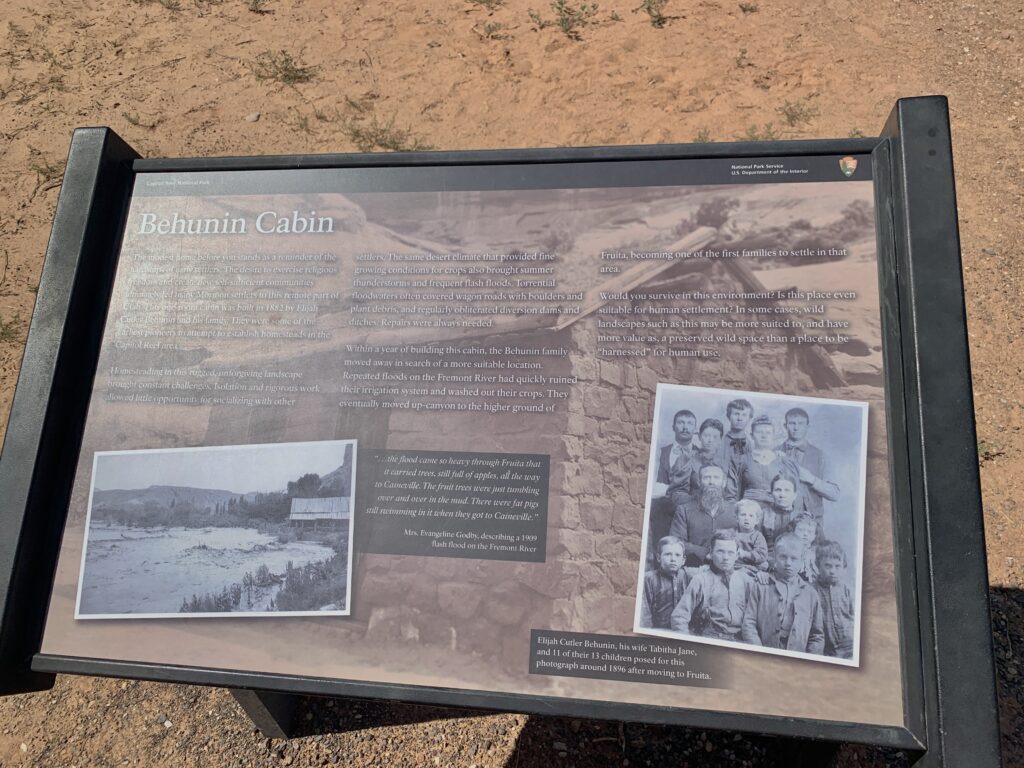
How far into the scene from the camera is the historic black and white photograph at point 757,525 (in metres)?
1.47

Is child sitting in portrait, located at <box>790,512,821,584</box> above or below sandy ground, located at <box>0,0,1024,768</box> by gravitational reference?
below

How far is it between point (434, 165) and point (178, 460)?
1.13 m

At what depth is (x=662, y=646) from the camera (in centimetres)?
151

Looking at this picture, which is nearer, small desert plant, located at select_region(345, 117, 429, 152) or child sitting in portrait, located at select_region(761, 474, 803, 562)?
child sitting in portrait, located at select_region(761, 474, 803, 562)

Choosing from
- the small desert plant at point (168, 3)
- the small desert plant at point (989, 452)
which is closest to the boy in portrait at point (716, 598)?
the small desert plant at point (989, 452)

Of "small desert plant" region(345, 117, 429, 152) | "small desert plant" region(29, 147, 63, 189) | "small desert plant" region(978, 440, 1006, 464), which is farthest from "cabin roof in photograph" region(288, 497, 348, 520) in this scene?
"small desert plant" region(29, 147, 63, 189)

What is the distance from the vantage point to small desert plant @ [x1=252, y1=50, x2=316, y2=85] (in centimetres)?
505

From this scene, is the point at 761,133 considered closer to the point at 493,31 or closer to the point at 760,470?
the point at 493,31

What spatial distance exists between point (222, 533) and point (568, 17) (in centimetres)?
513

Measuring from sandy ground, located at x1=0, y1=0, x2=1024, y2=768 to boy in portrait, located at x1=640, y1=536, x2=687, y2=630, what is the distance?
2.36 metres

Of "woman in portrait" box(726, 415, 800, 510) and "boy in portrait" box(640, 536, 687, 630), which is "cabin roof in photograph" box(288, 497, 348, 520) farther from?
"woman in portrait" box(726, 415, 800, 510)

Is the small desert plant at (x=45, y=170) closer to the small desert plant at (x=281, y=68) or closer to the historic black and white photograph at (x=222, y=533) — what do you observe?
the small desert plant at (x=281, y=68)

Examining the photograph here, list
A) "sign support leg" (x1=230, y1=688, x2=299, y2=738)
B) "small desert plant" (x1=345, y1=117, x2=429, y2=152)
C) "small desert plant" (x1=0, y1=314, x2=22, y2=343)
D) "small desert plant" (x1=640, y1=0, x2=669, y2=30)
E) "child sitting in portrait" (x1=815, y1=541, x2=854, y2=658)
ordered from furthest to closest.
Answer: "small desert plant" (x1=640, y1=0, x2=669, y2=30) → "small desert plant" (x1=345, y1=117, x2=429, y2=152) → "small desert plant" (x1=0, y1=314, x2=22, y2=343) → "sign support leg" (x1=230, y1=688, x2=299, y2=738) → "child sitting in portrait" (x1=815, y1=541, x2=854, y2=658)

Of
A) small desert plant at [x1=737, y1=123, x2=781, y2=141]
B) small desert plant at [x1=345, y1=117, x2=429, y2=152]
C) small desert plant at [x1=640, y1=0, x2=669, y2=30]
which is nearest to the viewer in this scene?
small desert plant at [x1=737, y1=123, x2=781, y2=141]
